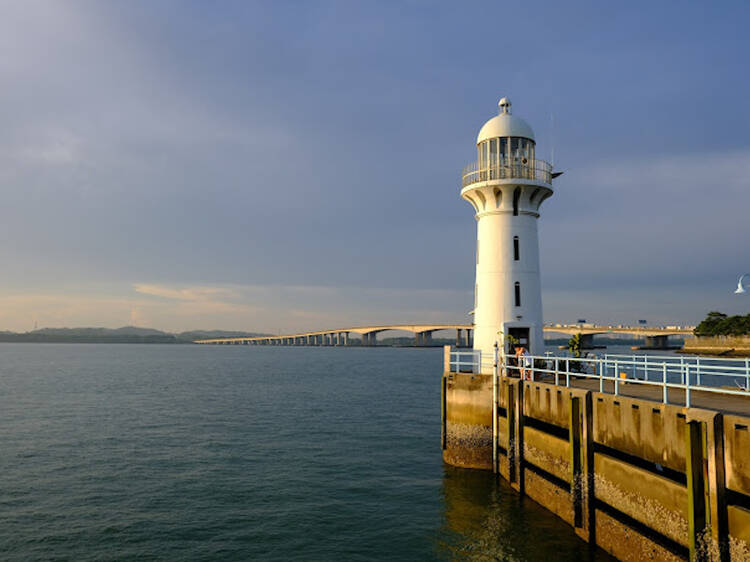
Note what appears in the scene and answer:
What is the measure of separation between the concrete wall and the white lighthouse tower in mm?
4785

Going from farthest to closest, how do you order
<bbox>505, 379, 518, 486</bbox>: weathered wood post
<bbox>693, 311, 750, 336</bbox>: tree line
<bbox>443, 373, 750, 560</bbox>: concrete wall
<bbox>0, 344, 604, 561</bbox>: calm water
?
<bbox>693, 311, 750, 336</bbox>: tree line, <bbox>505, 379, 518, 486</bbox>: weathered wood post, <bbox>0, 344, 604, 561</bbox>: calm water, <bbox>443, 373, 750, 560</bbox>: concrete wall

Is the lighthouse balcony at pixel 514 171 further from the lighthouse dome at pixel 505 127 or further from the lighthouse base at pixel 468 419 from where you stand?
the lighthouse base at pixel 468 419

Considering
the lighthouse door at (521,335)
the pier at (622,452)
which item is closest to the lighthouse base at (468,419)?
the pier at (622,452)

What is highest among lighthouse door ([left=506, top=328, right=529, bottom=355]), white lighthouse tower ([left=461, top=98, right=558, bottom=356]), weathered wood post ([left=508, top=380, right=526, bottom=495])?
white lighthouse tower ([left=461, top=98, right=558, bottom=356])

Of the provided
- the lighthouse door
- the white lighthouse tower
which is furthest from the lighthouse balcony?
the lighthouse door

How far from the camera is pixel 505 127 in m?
30.0

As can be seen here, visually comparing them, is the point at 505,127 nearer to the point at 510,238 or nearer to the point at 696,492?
the point at 510,238

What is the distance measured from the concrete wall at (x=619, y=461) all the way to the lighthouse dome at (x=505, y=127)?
13671mm

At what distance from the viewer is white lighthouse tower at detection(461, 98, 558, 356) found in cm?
2911

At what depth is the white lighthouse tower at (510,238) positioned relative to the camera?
29.1m

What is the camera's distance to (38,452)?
1249 inches

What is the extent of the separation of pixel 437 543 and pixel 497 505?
389 centimetres

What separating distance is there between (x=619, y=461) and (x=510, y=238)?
622 inches

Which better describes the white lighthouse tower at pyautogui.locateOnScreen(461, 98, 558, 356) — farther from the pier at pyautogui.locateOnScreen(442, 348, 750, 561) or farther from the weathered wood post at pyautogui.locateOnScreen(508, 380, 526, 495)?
the weathered wood post at pyautogui.locateOnScreen(508, 380, 526, 495)
